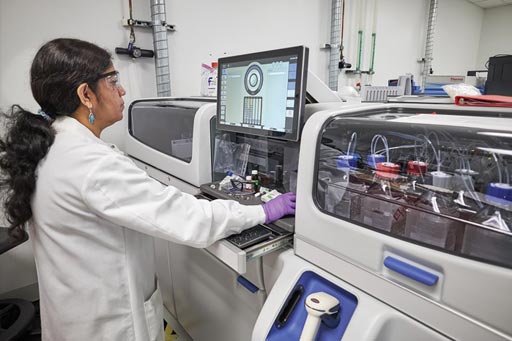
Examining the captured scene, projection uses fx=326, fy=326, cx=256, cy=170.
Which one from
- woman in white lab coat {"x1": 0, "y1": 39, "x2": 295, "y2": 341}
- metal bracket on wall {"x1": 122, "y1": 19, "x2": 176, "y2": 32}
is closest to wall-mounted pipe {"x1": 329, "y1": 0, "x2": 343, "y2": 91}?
metal bracket on wall {"x1": 122, "y1": 19, "x2": 176, "y2": 32}

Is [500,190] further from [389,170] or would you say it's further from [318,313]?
[318,313]

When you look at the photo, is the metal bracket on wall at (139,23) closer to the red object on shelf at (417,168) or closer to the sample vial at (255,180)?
the sample vial at (255,180)

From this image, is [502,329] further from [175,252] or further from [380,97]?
[380,97]

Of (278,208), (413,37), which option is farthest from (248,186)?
(413,37)

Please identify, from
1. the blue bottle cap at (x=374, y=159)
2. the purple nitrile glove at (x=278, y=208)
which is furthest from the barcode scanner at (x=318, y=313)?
the blue bottle cap at (x=374, y=159)

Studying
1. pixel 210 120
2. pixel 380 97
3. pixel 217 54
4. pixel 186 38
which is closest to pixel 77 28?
pixel 186 38

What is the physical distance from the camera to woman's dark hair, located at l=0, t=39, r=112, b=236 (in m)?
0.92

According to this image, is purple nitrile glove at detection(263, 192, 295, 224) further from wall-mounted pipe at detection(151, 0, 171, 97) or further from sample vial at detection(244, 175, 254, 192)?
wall-mounted pipe at detection(151, 0, 171, 97)

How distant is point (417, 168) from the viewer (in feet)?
3.20

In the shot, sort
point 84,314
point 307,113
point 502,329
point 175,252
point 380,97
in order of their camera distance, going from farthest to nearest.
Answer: point 380,97 → point 175,252 → point 307,113 → point 84,314 → point 502,329

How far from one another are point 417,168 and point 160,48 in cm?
208

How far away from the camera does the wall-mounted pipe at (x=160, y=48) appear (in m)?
2.35

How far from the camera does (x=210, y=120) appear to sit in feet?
4.87

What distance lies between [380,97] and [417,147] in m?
1.59
